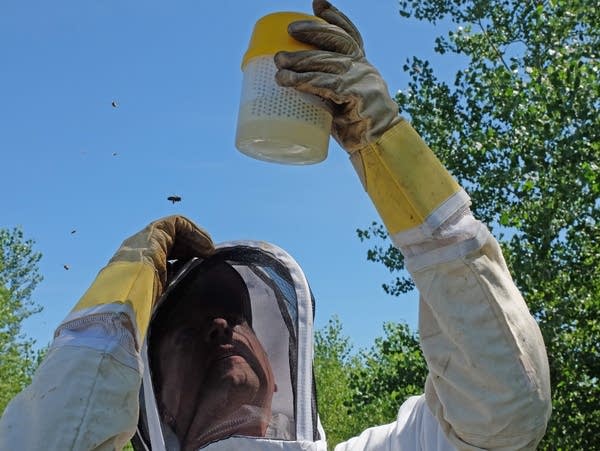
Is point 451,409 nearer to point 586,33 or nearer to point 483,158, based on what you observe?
point 483,158

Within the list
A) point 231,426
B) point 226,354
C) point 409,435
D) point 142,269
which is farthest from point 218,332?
point 409,435

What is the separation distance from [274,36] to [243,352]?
1.35 meters

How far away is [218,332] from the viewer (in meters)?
3.18

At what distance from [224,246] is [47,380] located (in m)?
1.15

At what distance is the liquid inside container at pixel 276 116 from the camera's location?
2.23 metres

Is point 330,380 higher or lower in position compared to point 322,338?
lower

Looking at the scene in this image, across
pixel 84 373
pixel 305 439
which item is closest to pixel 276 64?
pixel 84 373

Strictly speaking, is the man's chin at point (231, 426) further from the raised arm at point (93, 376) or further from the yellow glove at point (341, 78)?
the yellow glove at point (341, 78)

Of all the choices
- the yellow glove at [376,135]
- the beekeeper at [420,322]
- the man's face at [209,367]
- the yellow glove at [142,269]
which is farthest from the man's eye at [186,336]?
the yellow glove at [376,135]

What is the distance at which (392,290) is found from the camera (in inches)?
476

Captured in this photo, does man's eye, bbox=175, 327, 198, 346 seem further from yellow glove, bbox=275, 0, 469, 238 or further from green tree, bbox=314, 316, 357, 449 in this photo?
green tree, bbox=314, 316, 357, 449

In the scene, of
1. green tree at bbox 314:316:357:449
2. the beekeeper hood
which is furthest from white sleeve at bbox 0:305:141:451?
green tree at bbox 314:316:357:449

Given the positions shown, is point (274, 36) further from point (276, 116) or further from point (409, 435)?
point (409, 435)

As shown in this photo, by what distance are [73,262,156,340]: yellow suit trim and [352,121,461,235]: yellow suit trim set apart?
79 cm
